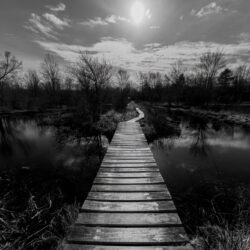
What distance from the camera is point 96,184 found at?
→ 3.51 metres

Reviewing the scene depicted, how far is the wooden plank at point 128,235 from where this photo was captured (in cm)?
199

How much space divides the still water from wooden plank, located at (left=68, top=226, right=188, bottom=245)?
297 cm

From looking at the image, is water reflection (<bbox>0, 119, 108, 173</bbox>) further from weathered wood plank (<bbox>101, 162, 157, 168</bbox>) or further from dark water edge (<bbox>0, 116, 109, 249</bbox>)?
weathered wood plank (<bbox>101, 162, 157, 168</bbox>)

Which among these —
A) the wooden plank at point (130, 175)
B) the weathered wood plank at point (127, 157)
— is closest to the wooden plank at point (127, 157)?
the weathered wood plank at point (127, 157)

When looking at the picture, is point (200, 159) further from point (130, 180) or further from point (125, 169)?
point (130, 180)

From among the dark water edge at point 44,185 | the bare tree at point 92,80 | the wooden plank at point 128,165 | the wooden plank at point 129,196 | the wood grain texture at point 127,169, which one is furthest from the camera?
the bare tree at point 92,80

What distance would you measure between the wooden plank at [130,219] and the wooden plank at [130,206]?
11 centimetres

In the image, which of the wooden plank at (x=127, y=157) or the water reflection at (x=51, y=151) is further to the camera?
the water reflection at (x=51, y=151)

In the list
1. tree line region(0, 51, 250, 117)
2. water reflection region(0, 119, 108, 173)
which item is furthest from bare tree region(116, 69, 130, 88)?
water reflection region(0, 119, 108, 173)

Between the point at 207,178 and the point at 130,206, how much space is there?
4162 millimetres

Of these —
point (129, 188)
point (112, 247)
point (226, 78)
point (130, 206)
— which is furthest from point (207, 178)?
point (226, 78)

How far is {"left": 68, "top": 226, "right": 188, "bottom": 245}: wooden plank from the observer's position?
1991mm

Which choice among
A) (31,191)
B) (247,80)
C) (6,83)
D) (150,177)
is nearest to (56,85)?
(6,83)

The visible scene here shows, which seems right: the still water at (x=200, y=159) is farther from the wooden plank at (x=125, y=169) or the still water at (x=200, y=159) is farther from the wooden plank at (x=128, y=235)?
the wooden plank at (x=128, y=235)
